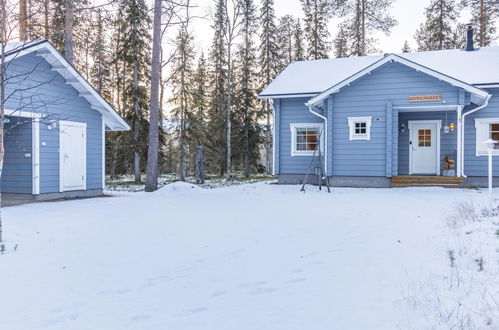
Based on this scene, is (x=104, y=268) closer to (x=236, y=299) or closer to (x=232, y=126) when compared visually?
(x=236, y=299)

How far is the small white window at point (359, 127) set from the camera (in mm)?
13430

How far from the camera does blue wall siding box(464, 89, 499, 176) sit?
12.8 metres

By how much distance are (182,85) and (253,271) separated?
2124 cm

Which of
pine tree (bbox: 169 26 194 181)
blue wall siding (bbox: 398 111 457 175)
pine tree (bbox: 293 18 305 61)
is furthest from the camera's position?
pine tree (bbox: 293 18 305 61)

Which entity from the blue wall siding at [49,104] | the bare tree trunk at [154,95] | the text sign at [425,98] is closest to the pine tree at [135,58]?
the bare tree trunk at [154,95]

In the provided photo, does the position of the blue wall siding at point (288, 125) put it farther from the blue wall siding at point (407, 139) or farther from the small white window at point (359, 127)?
the blue wall siding at point (407, 139)

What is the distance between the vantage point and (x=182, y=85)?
24.1 meters

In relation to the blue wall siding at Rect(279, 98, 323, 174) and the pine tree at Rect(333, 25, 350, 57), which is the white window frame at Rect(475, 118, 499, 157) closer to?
the blue wall siding at Rect(279, 98, 323, 174)

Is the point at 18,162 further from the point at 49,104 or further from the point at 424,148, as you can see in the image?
the point at 424,148

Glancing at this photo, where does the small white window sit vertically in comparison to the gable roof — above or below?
below

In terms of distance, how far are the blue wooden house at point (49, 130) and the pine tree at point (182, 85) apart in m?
10.7

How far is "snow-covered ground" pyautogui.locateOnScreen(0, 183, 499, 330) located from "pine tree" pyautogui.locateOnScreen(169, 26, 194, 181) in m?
16.0

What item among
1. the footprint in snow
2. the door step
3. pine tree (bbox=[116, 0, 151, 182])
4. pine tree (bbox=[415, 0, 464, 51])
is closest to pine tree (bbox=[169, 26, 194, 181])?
pine tree (bbox=[116, 0, 151, 182])

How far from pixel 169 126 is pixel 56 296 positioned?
21.0 meters
